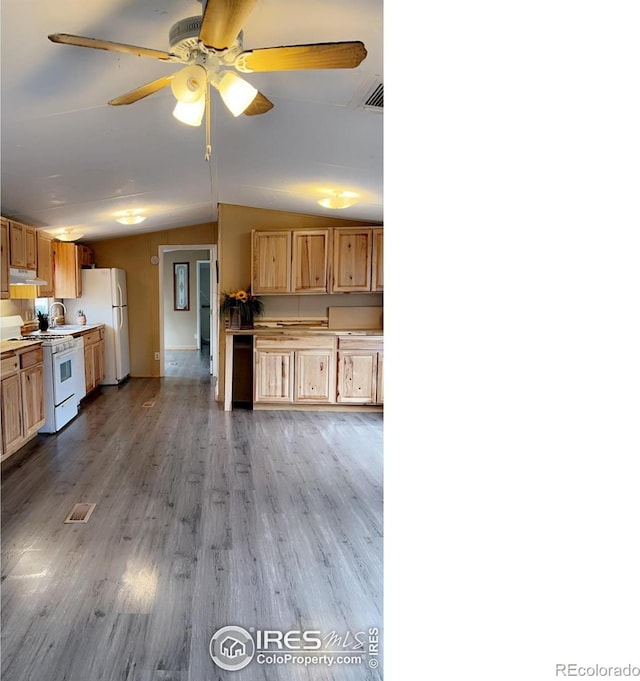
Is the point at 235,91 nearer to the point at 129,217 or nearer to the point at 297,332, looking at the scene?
the point at 297,332

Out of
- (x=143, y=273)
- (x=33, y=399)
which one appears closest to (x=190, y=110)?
(x=33, y=399)

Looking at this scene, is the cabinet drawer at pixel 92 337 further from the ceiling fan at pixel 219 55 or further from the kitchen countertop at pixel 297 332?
the ceiling fan at pixel 219 55

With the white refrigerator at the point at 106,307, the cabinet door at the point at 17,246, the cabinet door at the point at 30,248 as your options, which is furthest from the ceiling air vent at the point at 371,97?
the white refrigerator at the point at 106,307

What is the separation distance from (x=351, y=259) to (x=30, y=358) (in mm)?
3419

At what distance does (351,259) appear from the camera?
521cm

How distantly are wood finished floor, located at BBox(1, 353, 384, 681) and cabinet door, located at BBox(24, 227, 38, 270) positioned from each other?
1792 millimetres

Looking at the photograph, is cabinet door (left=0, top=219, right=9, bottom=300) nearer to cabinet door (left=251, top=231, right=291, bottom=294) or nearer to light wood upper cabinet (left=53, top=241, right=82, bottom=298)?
light wood upper cabinet (left=53, top=241, right=82, bottom=298)

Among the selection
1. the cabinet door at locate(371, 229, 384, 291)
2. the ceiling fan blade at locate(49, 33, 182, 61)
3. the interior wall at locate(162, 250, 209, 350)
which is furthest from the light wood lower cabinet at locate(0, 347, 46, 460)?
the interior wall at locate(162, 250, 209, 350)

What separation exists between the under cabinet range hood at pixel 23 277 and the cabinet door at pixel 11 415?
1161 mm

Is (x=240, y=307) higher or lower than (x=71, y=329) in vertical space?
higher

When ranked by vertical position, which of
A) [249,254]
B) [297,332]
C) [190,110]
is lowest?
[297,332]

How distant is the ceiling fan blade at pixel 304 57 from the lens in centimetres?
153
